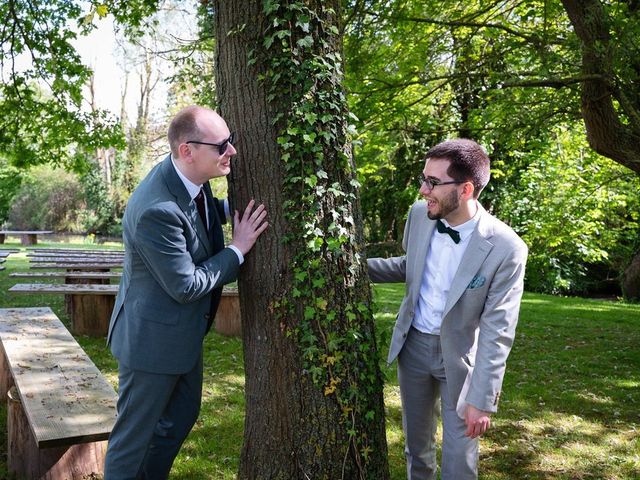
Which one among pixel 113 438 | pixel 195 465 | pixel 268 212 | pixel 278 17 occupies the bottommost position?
pixel 195 465

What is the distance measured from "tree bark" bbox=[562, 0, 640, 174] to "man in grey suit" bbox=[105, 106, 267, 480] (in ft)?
15.1

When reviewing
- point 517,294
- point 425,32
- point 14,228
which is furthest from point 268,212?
point 14,228

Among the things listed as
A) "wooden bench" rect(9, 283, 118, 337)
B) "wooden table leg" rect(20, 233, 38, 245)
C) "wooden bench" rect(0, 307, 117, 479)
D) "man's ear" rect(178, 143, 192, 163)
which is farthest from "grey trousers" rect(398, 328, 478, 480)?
"wooden table leg" rect(20, 233, 38, 245)

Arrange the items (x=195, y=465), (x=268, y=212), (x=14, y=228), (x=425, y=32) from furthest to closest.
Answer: (x=14, y=228), (x=425, y=32), (x=195, y=465), (x=268, y=212)

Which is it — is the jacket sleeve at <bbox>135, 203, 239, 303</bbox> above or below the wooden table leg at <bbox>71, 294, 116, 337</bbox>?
above

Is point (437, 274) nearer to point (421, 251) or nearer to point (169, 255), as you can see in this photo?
point (421, 251)

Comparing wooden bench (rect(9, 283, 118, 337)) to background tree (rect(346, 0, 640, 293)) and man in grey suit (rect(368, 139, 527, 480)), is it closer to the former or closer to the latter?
background tree (rect(346, 0, 640, 293))

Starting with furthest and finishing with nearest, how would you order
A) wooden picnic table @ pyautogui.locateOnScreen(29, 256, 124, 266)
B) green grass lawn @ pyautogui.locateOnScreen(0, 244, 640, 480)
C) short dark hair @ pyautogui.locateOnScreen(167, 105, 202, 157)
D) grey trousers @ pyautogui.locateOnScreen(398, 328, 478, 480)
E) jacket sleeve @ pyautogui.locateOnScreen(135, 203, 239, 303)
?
wooden picnic table @ pyautogui.locateOnScreen(29, 256, 124, 266)
green grass lawn @ pyautogui.locateOnScreen(0, 244, 640, 480)
grey trousers @ pyautogui.locateOnScreen(398, 328, 478, 480)
short dark hair @ pyautogui.locateOnScreen(167, 105, 202, 157)
jacket sleeve @ pyautogui.locateOnScreen(135, 203, 239, 303)

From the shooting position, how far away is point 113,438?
325 cm

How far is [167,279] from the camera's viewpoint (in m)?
2.98

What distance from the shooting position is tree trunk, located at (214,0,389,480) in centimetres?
328

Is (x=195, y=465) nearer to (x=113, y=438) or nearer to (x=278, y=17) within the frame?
(x=113, y=438)

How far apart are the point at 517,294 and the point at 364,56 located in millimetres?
6441

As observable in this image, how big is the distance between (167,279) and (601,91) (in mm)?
5787
